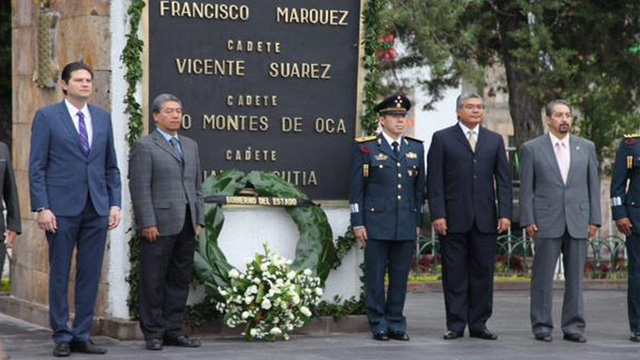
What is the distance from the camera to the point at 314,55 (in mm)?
14570

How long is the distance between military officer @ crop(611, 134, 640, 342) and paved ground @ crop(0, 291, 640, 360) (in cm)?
40

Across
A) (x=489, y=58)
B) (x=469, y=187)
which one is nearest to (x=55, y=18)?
(x=469, y=187)

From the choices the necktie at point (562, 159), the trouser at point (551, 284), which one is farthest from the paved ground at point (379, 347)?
the necktie at point (562, 159)

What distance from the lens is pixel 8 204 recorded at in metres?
11.8

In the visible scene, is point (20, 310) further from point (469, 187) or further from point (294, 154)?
point (469, 187)

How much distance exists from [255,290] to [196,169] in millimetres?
1135

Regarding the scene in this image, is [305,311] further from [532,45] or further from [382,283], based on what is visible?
[532,45]

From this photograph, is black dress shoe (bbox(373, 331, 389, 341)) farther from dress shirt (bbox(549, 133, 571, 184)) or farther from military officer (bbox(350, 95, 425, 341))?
dress shirt (bbox(549, 133, 571, 184))

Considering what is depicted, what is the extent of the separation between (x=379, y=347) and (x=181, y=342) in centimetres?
166

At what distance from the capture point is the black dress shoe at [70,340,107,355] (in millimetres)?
12602

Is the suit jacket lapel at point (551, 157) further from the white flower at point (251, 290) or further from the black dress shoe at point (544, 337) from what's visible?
the white flower at point (251, 290)

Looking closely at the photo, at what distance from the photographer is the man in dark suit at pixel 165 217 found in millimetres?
13000

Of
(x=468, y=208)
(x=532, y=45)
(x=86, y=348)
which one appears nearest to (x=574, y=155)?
(x=468, y=208)

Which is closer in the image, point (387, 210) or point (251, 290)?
point (251, 290)
